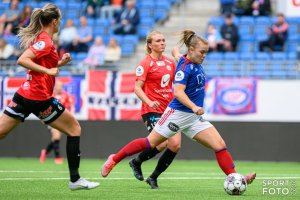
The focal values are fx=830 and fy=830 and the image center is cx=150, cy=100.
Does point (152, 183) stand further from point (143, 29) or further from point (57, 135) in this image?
point (143, 29)

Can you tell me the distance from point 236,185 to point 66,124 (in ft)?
7.70

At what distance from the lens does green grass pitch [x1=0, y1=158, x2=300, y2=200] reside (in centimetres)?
1075

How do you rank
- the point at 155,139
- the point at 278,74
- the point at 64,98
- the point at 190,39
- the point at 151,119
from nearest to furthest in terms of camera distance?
the point at 190,39 → the point at 155,139 → the point at 151,119 → the point at 64,98 → the point at 278,74

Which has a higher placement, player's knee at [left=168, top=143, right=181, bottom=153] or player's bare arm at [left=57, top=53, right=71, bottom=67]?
player's bare arm at [left=57, top=53, right=71, bottom=67]

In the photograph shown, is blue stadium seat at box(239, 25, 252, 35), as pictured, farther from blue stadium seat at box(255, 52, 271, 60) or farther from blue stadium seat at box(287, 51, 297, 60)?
blue stadium seat at box(287, 51, 297, 60)

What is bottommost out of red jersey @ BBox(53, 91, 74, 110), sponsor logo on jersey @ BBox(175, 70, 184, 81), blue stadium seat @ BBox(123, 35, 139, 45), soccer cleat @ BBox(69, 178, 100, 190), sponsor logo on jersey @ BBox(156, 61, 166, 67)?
red jersey @ BBox(53, 91, 74, 110)

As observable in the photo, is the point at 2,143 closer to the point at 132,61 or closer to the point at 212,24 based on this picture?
the point at 132,61

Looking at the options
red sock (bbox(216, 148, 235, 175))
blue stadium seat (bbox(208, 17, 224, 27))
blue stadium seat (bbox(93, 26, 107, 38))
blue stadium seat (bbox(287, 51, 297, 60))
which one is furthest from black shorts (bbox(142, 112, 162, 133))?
blue stadium seat (bbox(93, 26, 107, 38))

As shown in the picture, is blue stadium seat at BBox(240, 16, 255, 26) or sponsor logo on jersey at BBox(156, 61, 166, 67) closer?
sponsor logo on jersey at BBox(156, 61, 166, 67)

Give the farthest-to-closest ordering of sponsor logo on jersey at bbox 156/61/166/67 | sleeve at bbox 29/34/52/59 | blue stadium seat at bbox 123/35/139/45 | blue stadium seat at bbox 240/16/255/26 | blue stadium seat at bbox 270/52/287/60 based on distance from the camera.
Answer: blue stadium seat at bbox 123/35/139/45, blue stadium seat at bbox 240/16/255/26, blue stadium seat at bbox 270/52/287/60, sponsor logo on jersey at bbox 156/61/166/67, sleeve at bbox 29/34/52/59

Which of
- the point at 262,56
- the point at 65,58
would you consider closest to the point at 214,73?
the point at 262,56

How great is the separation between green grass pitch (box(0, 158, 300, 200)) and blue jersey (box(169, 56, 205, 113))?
1.23 metres

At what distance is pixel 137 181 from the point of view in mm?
13430

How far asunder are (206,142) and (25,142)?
1103 cm
